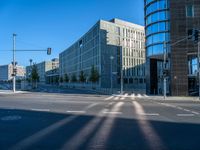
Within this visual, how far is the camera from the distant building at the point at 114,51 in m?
89.9

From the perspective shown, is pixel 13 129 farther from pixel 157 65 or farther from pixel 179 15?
pixel 157 65

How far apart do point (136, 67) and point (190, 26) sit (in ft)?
213

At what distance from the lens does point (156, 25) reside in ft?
160

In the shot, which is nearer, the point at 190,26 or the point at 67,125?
the point at 67,125

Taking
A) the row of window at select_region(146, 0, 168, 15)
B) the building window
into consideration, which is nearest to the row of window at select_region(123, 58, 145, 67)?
the row of window at select_region(146, 0, 168, 15)

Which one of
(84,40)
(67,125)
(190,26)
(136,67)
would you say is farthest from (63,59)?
(67,125)

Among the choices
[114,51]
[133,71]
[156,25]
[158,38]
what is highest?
[114,51]

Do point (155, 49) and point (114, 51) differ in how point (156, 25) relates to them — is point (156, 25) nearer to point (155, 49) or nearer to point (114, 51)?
point (155, 49)

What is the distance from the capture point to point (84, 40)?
371ft

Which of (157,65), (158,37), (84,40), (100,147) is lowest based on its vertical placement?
(100,147)

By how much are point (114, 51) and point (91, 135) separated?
85.9 meters

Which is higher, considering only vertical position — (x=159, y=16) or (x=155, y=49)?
(x=159, y=16)

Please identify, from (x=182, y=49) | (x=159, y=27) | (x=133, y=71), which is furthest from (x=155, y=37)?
(x=133, y=71)

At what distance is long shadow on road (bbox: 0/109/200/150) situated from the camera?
807 cm
